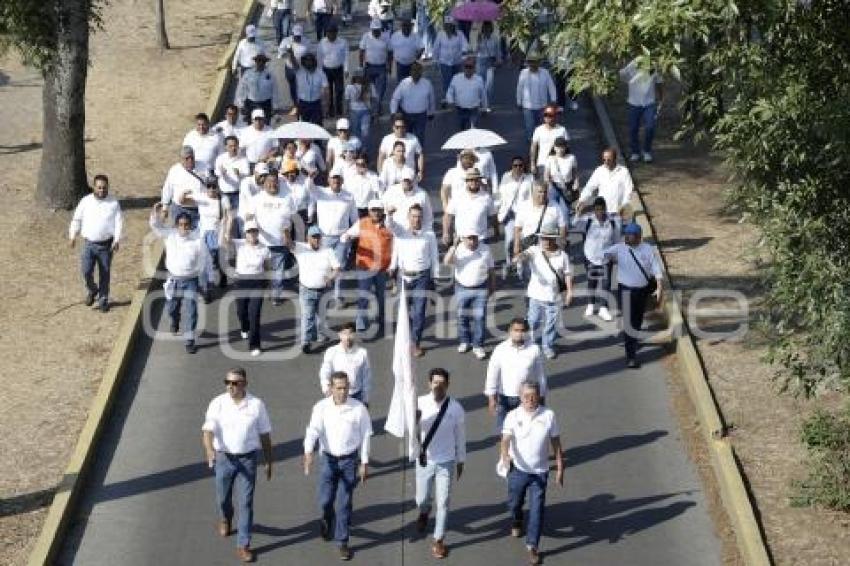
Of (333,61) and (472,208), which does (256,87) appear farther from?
(472,208)

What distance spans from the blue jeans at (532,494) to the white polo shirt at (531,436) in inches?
3.6

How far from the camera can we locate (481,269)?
1878 cm

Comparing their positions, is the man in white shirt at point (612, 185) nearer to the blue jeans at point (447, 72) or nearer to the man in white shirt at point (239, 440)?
the blue jeans at point (447, 72)

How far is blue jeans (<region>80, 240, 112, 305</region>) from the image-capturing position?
20328 millimetres

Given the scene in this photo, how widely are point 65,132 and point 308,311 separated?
676 centimetres

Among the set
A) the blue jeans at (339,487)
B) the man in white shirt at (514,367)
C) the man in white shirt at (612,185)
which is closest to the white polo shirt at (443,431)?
the blue jeans at (339,487)

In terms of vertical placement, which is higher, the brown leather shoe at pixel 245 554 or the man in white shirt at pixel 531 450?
the man in white shirt at pixel 531 450

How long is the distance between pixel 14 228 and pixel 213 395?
6.41 meters

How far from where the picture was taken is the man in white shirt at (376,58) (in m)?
27.1

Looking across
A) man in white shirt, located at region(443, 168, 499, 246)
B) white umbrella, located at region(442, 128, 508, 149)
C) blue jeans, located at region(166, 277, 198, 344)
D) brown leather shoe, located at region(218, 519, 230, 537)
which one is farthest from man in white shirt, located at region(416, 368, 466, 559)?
white umbrella, located at region(442, 128, 508, 149)

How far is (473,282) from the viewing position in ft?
61.8

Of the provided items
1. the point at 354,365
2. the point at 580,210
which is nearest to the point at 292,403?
the point at 354,365

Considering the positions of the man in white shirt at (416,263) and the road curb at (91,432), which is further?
the man in white shirt at (416,263)

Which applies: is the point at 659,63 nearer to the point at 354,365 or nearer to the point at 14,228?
the point at 354,365
